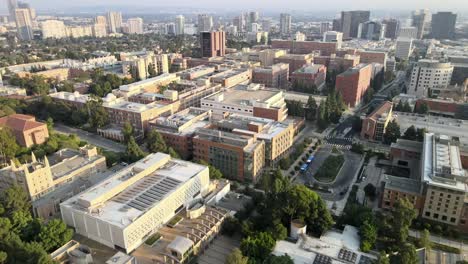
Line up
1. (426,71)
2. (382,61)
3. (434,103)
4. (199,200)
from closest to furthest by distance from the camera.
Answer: (199,200)
(434,103)
(426,71)
(382,61)

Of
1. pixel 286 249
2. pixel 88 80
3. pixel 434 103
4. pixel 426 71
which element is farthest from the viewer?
pixel 88 80

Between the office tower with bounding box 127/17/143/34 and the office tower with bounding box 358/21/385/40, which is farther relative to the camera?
the office tower with bounding box 127/17/143/34

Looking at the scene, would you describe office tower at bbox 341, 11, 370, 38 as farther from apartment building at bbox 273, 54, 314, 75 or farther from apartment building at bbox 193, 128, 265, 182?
apartment building at bbox 193, 128, 265, 182

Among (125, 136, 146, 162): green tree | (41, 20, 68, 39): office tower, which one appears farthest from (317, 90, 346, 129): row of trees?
(41, 20, 68, 39): office tower

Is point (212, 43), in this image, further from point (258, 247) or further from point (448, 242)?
point (448, 242)

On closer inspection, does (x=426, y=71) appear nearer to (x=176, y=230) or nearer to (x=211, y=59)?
(x=211, y=59)

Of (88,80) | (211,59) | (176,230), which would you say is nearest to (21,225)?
(176,230)

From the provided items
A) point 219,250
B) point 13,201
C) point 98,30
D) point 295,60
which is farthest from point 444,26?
point 13,201
